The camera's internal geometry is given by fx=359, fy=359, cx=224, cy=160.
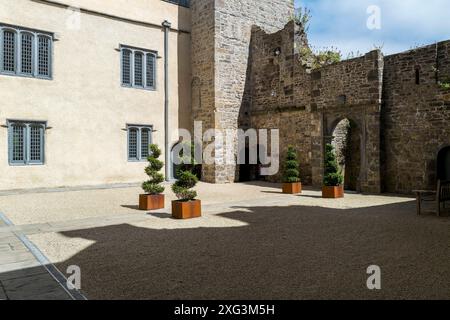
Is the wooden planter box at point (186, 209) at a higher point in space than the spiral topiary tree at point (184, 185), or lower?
lower

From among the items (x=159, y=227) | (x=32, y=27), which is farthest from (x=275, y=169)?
(x=32, y=27)

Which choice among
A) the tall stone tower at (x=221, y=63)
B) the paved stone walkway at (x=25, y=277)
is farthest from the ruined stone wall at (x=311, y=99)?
the paved stone walkway at (x=25, y=277)

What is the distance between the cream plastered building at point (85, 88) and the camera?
13109 millimetres

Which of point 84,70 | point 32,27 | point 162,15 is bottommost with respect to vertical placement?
point 84,70

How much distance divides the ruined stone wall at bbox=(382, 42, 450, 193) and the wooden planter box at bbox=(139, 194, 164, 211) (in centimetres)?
821

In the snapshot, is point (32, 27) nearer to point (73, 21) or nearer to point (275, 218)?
point (73, 21)

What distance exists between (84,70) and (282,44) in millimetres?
8728

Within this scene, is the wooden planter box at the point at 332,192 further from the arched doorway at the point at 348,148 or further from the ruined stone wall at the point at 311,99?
the arched doorway at the point at 348,148

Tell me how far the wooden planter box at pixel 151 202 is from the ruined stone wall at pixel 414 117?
821 cm

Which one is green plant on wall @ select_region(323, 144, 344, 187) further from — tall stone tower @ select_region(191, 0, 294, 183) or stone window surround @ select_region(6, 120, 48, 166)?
stone window surround @ select_region(6, 120, 48, 166)

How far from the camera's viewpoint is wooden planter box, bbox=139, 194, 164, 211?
31.1ft

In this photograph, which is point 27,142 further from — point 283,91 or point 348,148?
point 348,148

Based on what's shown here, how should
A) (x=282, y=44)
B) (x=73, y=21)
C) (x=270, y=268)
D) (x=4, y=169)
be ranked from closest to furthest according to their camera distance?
(x=270, y=268)
(x=4, y=169)
(x=73, y=21)
(x=282, y=44)

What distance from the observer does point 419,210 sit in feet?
28.3
